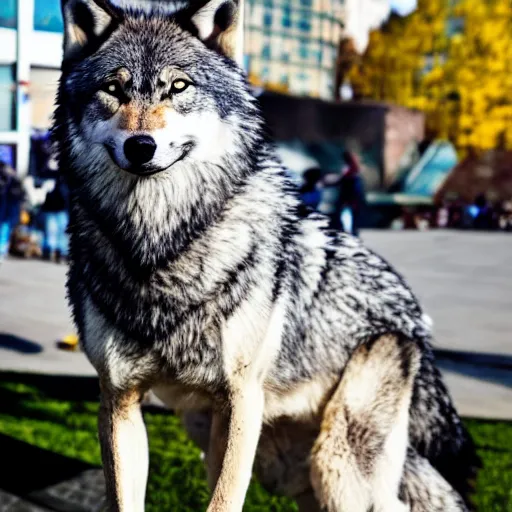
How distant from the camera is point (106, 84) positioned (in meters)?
1.96

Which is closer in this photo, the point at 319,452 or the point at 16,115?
the point at 319,452

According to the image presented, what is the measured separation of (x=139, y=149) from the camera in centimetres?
188

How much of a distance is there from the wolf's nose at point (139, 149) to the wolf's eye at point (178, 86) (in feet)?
0.61

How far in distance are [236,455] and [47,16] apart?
2.61 meters

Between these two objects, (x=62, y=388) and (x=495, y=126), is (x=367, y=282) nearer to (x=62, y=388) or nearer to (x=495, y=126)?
(x=62, y=388)

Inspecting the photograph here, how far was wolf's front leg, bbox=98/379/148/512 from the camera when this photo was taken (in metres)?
2.25

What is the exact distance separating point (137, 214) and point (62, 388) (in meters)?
3.97

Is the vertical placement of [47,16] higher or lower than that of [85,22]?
higher

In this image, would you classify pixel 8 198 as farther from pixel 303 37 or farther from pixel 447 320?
pixel 303 37

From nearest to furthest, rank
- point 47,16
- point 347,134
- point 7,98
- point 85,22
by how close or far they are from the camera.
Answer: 1. point 85,22
2. point 47,16
3. point 7,98
4. point 347,134

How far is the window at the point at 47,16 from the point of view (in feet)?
11.6

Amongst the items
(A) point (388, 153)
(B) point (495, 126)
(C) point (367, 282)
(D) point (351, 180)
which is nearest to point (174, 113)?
(C) point (367, 282)

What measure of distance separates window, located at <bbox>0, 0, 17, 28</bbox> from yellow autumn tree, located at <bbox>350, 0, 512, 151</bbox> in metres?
23.2

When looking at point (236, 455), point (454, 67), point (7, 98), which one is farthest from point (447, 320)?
point (454, 67)
